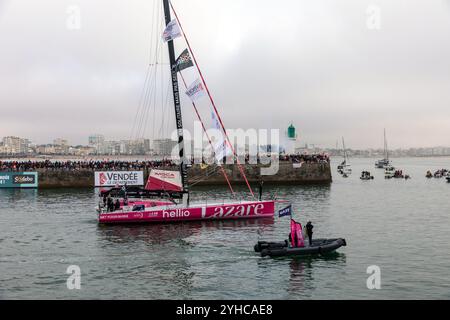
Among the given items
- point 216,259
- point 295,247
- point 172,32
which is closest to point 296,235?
point 295,247

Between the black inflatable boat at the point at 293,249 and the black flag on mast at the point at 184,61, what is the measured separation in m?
15.4

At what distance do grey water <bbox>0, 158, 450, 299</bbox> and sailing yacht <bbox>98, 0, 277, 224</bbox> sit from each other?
0.91m

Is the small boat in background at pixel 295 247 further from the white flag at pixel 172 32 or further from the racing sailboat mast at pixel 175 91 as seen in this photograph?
the white flag at pixel 172 32

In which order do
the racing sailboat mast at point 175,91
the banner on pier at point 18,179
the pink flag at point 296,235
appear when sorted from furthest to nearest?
the banner on pier at point 18,179 < the racing sailboat mast at point 175,91 < the pink flag at point 296,235

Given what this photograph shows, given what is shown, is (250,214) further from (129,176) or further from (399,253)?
(129,176)

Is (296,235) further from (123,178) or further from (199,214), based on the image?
(123,178)

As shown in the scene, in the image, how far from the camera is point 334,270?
22.1 metres

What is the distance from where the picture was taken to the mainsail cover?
36.1 metres

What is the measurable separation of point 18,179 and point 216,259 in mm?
49827

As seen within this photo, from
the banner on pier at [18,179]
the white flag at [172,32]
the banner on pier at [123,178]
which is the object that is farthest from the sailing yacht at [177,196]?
the banner on pier at [18,179]

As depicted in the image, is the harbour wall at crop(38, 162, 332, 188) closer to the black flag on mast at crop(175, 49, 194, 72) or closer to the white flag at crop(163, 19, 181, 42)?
the black flag on mast at crop(175, 49, 194, 72)

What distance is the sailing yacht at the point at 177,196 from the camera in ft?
112

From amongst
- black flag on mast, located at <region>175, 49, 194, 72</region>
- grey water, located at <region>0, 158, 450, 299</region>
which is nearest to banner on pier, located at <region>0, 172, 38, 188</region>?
grey water, located at <region>0, 158, 450, 299</region>
